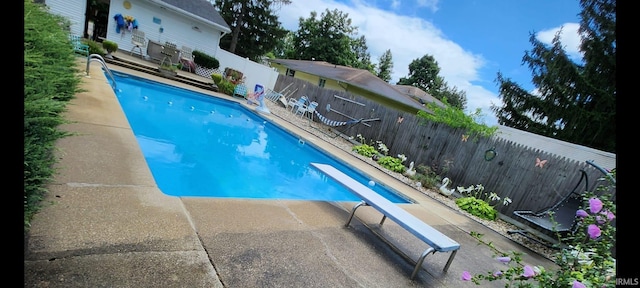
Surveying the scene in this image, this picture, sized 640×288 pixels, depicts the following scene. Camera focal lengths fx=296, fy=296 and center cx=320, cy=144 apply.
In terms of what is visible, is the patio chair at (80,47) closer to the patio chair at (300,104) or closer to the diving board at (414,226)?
the patio chair at (300,104)

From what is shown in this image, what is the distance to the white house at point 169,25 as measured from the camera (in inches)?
542

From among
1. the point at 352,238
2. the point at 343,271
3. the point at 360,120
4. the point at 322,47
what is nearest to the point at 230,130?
the point at 360,120

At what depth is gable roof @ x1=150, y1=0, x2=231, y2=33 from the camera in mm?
15125

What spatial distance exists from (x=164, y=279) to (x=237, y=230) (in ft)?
3.17

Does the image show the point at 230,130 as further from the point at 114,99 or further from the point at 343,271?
the point at 343,271

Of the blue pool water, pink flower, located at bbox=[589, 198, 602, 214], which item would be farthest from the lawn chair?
pink flower, located at bbox=[589, 198, 602, 214]

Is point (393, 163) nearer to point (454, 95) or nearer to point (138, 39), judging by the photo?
point (138, 39)

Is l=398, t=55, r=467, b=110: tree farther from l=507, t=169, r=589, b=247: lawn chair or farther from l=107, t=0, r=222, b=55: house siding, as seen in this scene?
l=507, t=169, r=589, b=247: lawn chair

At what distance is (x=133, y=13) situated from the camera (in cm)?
A: 1438

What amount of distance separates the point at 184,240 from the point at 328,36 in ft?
118

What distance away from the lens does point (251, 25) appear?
89.4 feet

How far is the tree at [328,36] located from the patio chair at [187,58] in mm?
21368

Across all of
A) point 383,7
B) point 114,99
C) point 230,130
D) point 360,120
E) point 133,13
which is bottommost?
point 230,130

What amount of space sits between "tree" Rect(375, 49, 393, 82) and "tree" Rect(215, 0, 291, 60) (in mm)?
22145
